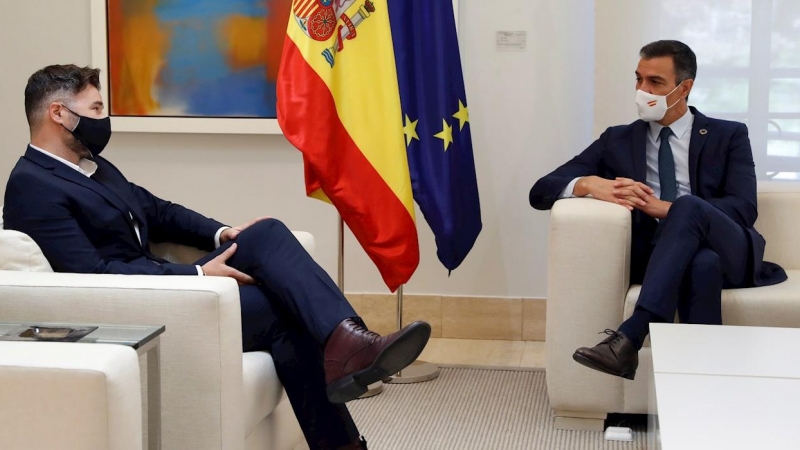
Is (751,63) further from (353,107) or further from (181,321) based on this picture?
(181,321)

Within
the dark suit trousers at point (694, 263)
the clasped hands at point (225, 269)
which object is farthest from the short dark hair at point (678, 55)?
the clasped hands at point (225, 269)

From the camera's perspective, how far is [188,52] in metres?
4.48

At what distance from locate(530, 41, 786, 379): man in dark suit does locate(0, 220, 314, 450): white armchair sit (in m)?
1.14

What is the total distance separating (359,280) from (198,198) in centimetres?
84

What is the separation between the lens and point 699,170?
354 centimetres

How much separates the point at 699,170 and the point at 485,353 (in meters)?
1.23

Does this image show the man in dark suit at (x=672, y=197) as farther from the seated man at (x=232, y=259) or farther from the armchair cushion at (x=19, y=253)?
the armchair cushion at (x=19, y=253)

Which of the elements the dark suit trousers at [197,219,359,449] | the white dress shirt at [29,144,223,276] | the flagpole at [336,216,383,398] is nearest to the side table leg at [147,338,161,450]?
the dark suit trousers at [197,219,359,449]

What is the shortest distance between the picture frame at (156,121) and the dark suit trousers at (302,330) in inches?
71.5

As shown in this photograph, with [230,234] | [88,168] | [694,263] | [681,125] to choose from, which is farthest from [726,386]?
[88,168]

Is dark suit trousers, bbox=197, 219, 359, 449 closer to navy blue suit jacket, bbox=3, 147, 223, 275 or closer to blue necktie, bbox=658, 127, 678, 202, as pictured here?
navy blue suit jacket, bbox=3, 147, 223, 275

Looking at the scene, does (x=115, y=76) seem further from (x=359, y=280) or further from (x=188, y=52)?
(x=359, y=280)

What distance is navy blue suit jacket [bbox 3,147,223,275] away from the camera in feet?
8.38

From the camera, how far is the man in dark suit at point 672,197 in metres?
3.00
